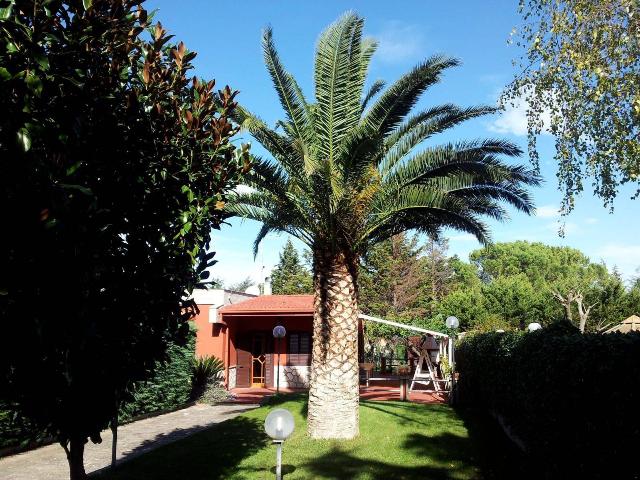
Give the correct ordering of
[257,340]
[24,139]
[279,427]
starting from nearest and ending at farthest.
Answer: [24,139]
[279,427]
[257,340]

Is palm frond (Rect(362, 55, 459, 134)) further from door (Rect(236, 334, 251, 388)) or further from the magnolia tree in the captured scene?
door (Rect(236, 334, 251, 388))

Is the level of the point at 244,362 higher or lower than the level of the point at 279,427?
higher

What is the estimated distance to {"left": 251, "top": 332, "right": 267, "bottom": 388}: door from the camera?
24.3 meters

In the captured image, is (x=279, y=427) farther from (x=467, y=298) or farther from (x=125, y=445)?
(x=467, y=298)

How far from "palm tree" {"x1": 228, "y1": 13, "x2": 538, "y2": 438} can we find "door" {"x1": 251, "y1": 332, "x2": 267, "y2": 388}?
13070 mm

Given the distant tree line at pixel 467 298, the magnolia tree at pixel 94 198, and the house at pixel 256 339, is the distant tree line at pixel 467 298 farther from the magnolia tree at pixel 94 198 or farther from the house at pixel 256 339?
the magnolia tree at pixel 94 198

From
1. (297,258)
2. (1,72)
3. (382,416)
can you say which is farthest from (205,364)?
(297,258)

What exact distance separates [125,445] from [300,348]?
12.4 m

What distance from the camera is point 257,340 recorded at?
963 inches

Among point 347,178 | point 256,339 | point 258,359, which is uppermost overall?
point 347,178

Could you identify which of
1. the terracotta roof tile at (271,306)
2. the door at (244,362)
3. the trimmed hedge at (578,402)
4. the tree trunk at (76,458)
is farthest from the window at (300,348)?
the tree trunk at (76,458)

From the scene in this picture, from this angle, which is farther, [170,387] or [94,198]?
[170,387]

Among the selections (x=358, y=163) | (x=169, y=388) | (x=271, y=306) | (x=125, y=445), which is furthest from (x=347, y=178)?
(x=271, y=306)

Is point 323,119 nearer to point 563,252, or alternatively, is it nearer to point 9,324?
point 9,324
